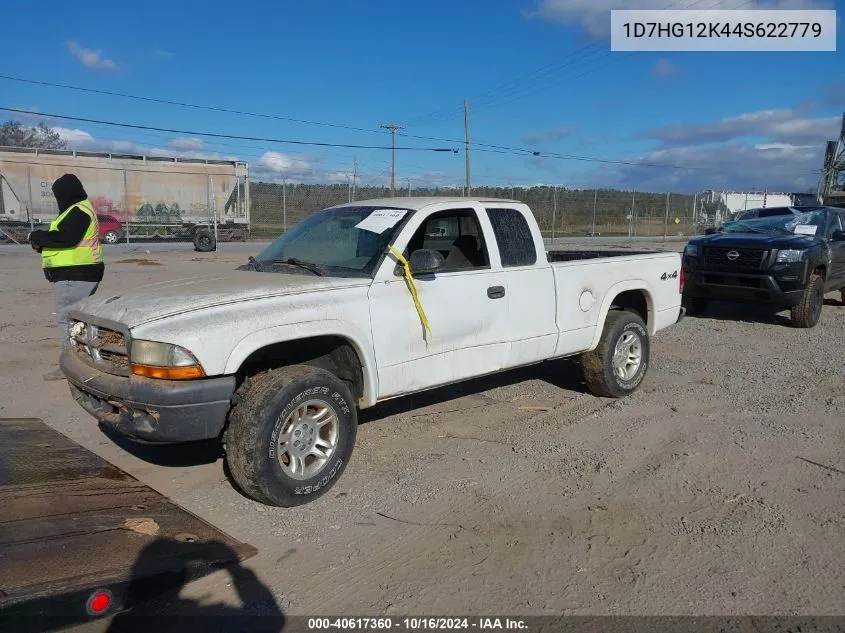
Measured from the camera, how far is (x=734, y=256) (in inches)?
391

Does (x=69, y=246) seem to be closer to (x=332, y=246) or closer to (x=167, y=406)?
(x=332, y=246)

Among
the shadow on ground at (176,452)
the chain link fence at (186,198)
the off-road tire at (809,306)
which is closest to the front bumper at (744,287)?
the off-road tire at (809,306)

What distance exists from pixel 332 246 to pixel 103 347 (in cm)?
169

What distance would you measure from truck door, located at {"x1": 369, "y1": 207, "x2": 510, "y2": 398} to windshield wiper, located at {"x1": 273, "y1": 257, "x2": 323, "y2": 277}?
49 centimetres

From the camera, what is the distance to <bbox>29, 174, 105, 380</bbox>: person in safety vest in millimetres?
6129

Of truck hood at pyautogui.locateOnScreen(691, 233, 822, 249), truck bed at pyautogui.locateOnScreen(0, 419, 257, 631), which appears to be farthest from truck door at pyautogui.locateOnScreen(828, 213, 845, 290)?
truck bed at pyautogui.locateOnScreen(0, 419, 257, 631)

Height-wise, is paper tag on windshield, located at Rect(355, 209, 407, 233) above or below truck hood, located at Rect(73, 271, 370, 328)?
above

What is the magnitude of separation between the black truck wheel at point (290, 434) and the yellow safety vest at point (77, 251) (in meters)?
3.28

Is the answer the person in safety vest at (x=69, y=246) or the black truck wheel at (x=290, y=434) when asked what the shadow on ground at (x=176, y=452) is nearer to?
the black truck wheel at (x=290, y=434)

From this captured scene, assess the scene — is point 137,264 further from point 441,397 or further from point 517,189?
point 517,189

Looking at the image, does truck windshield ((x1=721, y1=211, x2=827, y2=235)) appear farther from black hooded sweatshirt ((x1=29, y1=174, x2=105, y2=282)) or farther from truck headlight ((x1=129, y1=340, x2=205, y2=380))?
truck headlight ((x1=129, y1=340, x2=205, y2=380))

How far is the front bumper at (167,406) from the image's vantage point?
11.7 ft

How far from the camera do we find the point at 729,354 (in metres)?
8.14

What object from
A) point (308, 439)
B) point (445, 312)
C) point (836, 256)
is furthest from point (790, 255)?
point (308, 439)
